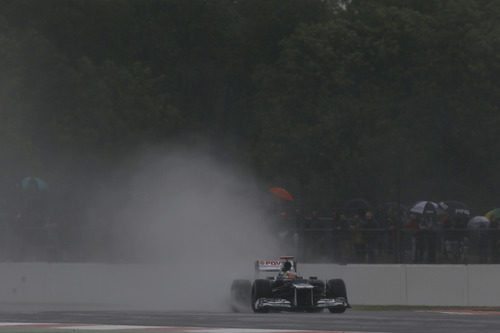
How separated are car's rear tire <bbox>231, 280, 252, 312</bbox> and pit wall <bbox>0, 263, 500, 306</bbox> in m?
3.63

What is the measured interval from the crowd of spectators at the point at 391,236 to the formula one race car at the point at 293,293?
360 cm

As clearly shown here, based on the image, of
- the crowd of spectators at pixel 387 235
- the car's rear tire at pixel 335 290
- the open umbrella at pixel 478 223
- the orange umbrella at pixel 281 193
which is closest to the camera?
the car's rear tire at pixel 335 290

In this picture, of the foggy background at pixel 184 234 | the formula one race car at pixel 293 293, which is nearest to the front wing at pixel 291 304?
the formula one race car at pixel 293 293

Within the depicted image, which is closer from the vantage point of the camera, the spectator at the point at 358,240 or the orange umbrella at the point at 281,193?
the spectator at the point at 358,240

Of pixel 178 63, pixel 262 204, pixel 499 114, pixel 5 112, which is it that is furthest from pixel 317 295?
pixel 178 63

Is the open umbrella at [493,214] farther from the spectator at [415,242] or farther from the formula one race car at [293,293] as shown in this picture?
the formula one race car at [293,293]

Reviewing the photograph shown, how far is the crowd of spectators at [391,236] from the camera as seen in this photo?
2175 centimetres

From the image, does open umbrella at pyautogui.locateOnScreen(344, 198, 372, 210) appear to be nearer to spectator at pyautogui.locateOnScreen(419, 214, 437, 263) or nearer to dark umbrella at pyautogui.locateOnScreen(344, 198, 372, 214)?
dark umbrella at pyautogui.locateOnScreen(344, 198, 372, 214)

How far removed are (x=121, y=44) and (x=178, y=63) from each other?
3.52 m

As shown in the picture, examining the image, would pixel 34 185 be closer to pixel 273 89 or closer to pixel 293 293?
pixel 293 293

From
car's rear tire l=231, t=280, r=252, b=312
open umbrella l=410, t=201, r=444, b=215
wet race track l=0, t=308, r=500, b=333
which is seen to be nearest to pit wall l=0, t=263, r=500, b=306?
open umbrella l=410, t=201, r=444, b=215

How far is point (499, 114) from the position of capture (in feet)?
154

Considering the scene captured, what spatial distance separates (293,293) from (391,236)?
14.1 feet

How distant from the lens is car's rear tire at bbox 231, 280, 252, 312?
19.2m
